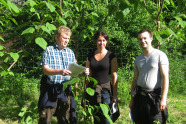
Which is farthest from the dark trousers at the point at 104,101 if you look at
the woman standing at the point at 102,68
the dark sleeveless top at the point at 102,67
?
the dark sleeveless top at the point at 102,67

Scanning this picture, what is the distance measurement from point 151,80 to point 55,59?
1.04 metres

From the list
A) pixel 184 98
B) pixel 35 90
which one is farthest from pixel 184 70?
pixel 35 90

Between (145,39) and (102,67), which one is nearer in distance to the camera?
(145,39)

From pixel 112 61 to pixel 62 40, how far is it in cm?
67

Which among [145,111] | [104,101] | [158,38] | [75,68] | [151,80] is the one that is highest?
[158,38]

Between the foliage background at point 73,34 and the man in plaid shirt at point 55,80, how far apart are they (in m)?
0.14

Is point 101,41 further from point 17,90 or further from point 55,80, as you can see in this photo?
point 17,90

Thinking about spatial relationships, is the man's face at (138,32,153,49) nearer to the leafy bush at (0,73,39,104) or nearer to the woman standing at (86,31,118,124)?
the woman standing at (86,31,118,124)

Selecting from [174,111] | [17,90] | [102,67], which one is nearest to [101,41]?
[102,67]

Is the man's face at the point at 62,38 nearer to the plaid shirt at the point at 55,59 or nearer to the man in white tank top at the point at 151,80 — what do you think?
the plaid shirt at the point at 55,59

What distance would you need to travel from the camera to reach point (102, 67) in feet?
8.44

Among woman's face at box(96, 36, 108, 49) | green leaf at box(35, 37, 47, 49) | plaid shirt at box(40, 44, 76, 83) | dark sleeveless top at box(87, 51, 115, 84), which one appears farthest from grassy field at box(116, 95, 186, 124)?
green leaf at box(35, 37, 47, 49)

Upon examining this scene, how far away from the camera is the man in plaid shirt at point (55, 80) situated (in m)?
2.30

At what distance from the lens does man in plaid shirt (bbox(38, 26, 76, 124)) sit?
2.30 meters
